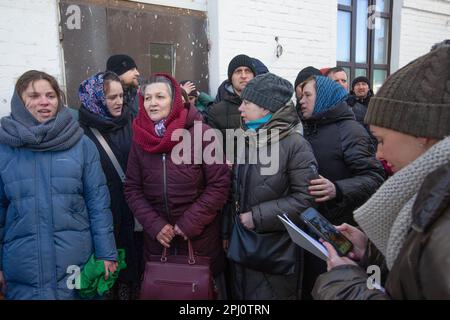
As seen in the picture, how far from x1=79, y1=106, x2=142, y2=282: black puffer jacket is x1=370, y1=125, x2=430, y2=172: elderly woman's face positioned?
1684mm

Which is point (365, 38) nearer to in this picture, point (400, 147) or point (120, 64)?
point (120, 64)

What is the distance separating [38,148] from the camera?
182 centimetres

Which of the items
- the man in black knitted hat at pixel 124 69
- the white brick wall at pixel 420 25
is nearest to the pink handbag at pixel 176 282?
the man in black knitted hat at pixel 124 69

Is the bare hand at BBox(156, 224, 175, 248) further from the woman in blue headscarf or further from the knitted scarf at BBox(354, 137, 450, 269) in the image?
the knitted scarf at BBox(354, 137, 450, 269)

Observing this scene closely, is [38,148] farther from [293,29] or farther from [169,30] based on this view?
[293,29]

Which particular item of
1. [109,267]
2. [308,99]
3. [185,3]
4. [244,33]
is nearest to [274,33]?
[244,33]

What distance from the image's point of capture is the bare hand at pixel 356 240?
57.7 inches

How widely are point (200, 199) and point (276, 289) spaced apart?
2.18 ft

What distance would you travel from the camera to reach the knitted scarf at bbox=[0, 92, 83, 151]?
180 centimetres

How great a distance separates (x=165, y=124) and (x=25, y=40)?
5.55 feet

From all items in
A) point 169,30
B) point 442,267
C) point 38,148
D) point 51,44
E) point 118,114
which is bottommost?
point 442,267

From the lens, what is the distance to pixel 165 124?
207cm
